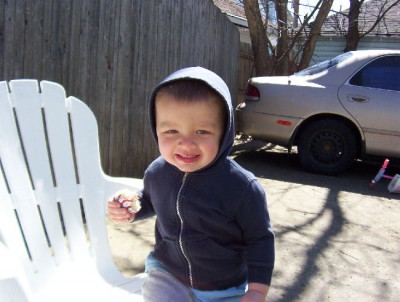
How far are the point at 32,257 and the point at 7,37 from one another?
1.84m

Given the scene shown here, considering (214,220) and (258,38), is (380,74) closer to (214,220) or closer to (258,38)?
(258,38)

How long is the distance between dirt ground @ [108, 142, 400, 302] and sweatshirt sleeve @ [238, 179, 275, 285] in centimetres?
145

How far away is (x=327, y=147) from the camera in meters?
6.29

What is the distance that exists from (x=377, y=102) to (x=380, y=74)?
16.6 inches

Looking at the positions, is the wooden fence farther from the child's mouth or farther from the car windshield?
the child's mouth

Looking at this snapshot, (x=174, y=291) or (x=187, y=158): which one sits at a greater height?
(x=187, y=158)

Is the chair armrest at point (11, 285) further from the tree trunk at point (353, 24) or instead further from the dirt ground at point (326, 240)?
the tree trunk at point (353, 24)

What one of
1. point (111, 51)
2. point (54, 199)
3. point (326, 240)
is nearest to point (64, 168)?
point (54, 199)

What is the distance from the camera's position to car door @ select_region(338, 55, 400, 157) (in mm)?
5949

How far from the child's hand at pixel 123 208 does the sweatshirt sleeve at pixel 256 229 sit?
1.43ft

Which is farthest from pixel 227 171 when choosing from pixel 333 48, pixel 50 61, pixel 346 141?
pixel 333 48

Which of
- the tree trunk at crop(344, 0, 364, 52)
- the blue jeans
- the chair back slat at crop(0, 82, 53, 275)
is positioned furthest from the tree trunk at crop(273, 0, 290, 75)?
the blue jeans

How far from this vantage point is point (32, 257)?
6.46ft

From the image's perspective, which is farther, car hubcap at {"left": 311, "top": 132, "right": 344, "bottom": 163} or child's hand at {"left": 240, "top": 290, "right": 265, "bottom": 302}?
car hubcap at {"left": 311, "top": 132, "right": 344, "bottom": 163}
